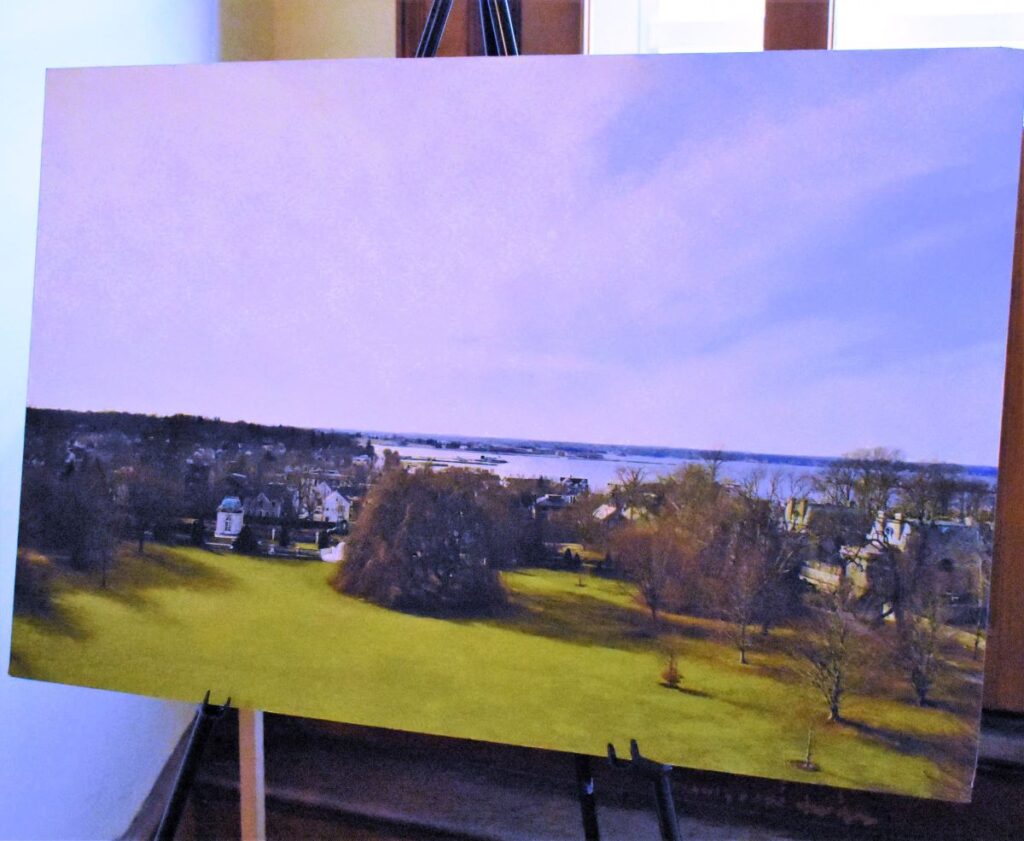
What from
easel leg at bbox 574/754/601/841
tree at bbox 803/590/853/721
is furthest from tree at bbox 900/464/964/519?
easel leg at bbox 574/754/601/841

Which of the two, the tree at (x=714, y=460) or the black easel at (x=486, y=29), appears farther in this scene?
the black easel at (x=486, y=29)

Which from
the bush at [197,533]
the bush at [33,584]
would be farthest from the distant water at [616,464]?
the bush at [33,584]

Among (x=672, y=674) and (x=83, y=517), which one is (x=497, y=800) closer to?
(x=672, y=674)

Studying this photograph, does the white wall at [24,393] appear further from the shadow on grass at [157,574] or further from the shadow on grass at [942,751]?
the shadow on grass at [942,751]

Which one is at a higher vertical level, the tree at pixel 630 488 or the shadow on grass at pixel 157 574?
the tree at pixel 630 488

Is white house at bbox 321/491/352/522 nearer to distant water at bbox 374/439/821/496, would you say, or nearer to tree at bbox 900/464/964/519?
distant water at bbox 374/439/821/496

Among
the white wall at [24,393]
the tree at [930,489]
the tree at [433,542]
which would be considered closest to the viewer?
the tree at [930,489]
